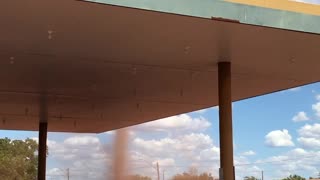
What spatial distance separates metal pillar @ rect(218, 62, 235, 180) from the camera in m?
12.5

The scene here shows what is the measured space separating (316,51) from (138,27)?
4.36 m

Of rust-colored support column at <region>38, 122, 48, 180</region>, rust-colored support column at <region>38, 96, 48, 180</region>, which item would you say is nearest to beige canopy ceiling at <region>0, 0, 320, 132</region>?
rust-colored support column at <region>38, 96, 48, 180</region>

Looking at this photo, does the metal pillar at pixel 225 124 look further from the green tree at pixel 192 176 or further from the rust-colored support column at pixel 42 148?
the green tree at pixel 192 176

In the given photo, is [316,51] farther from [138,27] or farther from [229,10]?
[138,27]

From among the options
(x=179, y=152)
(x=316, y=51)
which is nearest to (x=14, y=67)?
(x=316, y=51)

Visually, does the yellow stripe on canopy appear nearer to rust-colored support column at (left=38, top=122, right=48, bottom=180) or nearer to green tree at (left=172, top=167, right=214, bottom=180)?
rust-colored support column at (left=38, top=122, right=48, bottom=180)

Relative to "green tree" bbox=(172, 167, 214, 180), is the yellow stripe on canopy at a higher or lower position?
higher

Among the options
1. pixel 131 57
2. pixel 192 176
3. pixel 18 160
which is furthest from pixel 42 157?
pixel 18 160

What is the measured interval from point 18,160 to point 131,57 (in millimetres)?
37525

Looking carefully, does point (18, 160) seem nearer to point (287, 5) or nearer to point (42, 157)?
point (42, 157)

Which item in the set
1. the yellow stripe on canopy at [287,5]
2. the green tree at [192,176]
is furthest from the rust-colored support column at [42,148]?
the yellow stripe on canopy at [287,5]

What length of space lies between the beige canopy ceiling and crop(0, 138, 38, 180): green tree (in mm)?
26109


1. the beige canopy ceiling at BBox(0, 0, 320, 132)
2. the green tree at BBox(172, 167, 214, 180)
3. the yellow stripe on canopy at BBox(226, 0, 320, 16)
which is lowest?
the green tree at BBox(172, 167, 214, 180)

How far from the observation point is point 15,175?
45.4 meters
